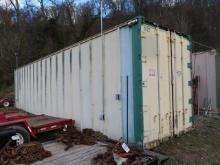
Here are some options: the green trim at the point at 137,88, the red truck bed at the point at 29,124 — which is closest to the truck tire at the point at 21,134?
the red truck bed at the point at 29,124

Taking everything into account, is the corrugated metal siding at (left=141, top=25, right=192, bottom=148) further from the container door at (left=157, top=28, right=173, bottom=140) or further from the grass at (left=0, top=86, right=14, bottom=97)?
the grass at (left=0, top=86, right=14, bottom=97)

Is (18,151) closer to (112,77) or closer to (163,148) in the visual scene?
(112,77)

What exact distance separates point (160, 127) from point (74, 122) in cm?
313

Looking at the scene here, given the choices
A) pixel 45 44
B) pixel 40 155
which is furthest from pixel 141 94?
pixel 45 44

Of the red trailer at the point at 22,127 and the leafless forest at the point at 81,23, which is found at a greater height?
the leafless forest at the point at 81,23

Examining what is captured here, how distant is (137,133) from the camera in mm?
6836

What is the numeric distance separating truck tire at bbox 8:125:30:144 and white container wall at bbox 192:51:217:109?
27.8ft

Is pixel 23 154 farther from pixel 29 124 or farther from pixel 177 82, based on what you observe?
pixel 177 82

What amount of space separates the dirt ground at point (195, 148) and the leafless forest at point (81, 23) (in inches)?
874

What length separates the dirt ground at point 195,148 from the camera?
259 inches

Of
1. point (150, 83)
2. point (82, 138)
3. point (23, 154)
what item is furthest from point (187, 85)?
point (23, 154)

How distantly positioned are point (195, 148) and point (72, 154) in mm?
3070

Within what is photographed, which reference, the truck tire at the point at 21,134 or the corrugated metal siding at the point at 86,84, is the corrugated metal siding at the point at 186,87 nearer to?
the corrugated metal siding at the point at 86,84

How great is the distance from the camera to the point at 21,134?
751cm
